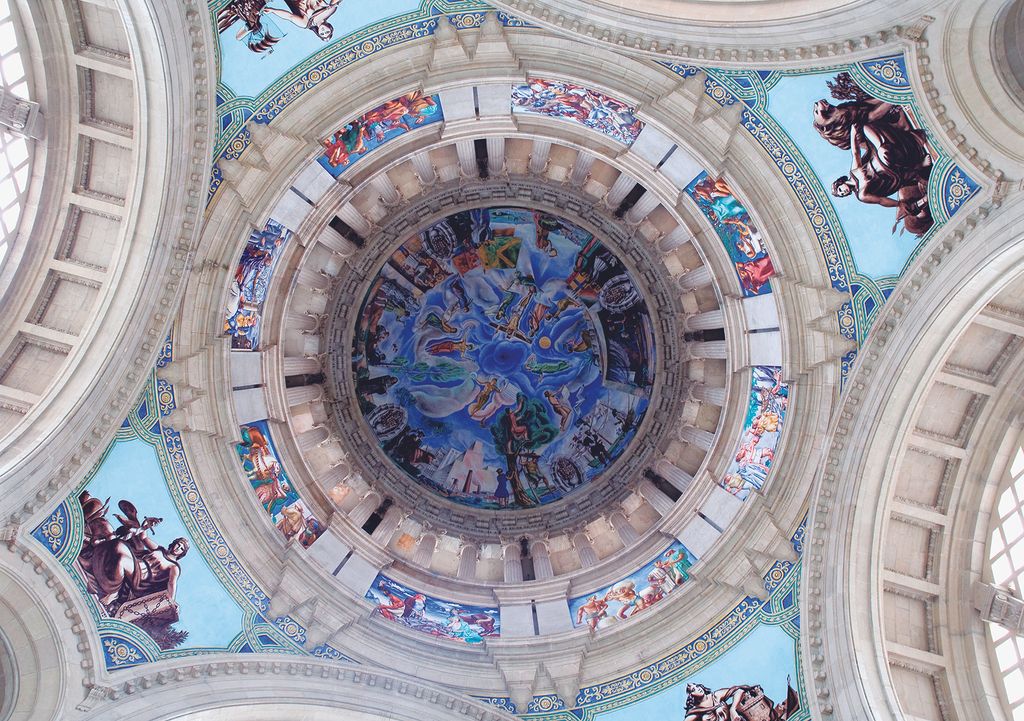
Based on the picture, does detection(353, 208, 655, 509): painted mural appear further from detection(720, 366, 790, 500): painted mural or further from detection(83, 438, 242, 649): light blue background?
detection(83, 438, 242, 649): light blue background

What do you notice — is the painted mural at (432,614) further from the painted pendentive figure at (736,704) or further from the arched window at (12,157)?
the arched window at (12,157)

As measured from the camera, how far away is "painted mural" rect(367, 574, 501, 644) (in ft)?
49.1

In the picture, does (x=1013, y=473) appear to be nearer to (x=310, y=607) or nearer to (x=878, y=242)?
(x=878, y=242)

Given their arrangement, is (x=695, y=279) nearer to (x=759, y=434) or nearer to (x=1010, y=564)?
(x=759, y=434)

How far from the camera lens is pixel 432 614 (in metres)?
15.3

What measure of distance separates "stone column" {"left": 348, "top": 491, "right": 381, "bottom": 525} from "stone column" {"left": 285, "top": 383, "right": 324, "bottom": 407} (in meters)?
2.47

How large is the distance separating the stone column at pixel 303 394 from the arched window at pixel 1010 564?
1319 cm

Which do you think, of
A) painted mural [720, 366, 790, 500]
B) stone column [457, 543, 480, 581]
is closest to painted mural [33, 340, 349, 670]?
stone column [457, 543, 480, 581]

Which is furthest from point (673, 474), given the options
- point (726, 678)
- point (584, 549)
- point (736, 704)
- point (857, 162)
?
point (857, 162)

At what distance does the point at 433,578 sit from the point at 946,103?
40.3 feet

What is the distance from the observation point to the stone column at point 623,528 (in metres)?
16.3

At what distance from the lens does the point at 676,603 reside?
47.9 feet

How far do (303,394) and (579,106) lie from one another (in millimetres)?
8109

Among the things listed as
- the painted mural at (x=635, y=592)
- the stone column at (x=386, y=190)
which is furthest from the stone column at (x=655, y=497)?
the stone column at (x=386, y=190)
